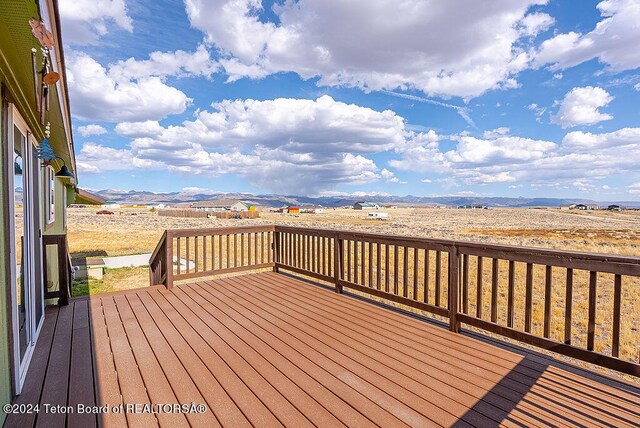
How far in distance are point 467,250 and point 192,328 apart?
295 cm

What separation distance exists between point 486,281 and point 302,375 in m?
8.77

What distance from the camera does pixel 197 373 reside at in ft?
7.77

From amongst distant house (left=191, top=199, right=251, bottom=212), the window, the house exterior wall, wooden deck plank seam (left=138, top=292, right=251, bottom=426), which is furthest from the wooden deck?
distant house (left=191, top=199, right=251, bottom=212)

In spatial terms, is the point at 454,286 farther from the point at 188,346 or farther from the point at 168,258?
the point at 168,258

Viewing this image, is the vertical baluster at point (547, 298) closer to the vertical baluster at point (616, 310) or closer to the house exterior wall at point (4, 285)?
the vertical baluster at point (616, 310)

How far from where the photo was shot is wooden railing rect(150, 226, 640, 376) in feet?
7.43

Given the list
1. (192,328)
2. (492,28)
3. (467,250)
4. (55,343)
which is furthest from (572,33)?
(55,343)

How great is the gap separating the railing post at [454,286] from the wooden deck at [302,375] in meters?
0.11

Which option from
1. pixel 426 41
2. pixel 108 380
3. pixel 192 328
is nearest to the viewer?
pixel 108 380

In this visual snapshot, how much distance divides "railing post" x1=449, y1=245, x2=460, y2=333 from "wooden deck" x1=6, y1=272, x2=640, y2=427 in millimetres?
112

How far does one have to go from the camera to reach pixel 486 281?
9367 mm

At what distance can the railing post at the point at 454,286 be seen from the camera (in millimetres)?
3119

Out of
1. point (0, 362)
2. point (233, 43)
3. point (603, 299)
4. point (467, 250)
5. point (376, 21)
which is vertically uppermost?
point (233, 43)

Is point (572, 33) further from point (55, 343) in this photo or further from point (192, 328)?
point (55, 343)
